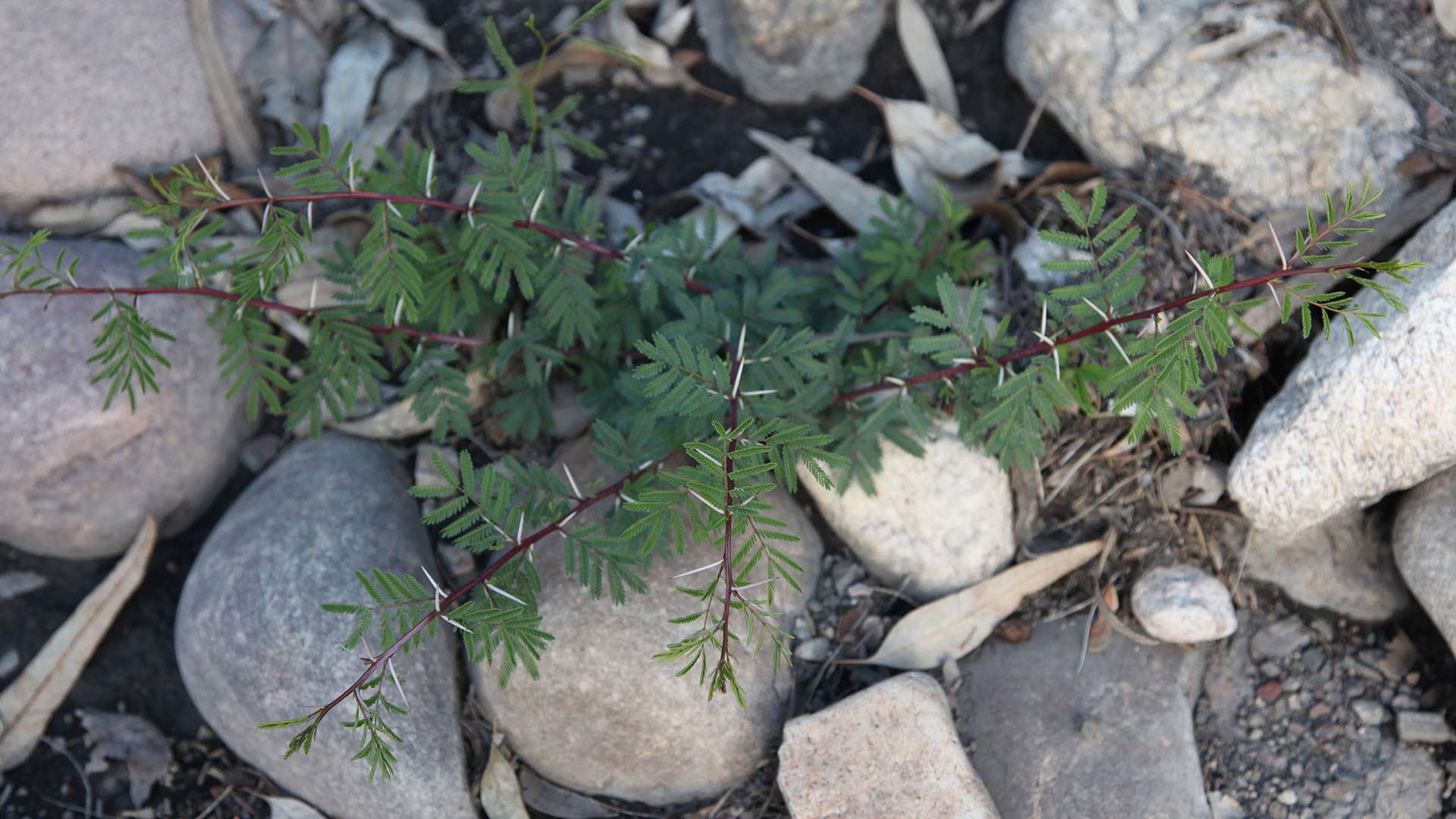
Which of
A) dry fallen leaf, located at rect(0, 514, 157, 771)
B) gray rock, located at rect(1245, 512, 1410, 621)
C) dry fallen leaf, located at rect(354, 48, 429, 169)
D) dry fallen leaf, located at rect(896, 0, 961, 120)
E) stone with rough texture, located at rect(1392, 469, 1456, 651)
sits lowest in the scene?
dry fallen leaf, located at rect(0, 514, 157, 771)

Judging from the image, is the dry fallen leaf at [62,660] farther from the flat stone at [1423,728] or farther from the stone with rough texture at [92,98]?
the flat stone at [1423,728]

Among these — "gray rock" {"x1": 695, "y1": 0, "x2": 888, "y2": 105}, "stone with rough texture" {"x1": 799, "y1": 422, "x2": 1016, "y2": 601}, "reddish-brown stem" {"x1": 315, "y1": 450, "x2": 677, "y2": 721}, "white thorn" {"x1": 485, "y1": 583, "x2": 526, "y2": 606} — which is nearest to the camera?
"reddish-brown stem" {"x1": 315, "y1": 450, "x2": 677, "y2": 721}

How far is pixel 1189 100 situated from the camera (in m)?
2.91

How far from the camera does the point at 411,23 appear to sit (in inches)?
126

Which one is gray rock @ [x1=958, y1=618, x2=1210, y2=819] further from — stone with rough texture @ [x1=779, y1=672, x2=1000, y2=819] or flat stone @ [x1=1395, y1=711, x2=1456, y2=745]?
flat stone @ [x1=1395, y1=711, x2=1456, y2=745]

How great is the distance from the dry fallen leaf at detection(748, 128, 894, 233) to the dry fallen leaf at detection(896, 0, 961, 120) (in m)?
0.39

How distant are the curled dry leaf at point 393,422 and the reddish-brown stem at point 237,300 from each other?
0.69ft

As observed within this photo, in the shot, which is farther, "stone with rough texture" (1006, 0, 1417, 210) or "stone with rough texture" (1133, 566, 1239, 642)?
"stone with rough texture" (1006, 0, 1417, 210)

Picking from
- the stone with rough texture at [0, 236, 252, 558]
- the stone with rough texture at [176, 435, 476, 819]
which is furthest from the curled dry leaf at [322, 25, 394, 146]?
the stone with rough texture at [176, 435, 476, 819]

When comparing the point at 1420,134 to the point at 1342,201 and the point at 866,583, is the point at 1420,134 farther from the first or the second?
the point at 866,583

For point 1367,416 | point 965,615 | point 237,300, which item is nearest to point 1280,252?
point 1367,416

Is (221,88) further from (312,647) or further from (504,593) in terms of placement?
(504,593)

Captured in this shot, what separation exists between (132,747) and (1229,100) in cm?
347

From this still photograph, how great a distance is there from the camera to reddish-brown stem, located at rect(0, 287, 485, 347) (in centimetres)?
206
